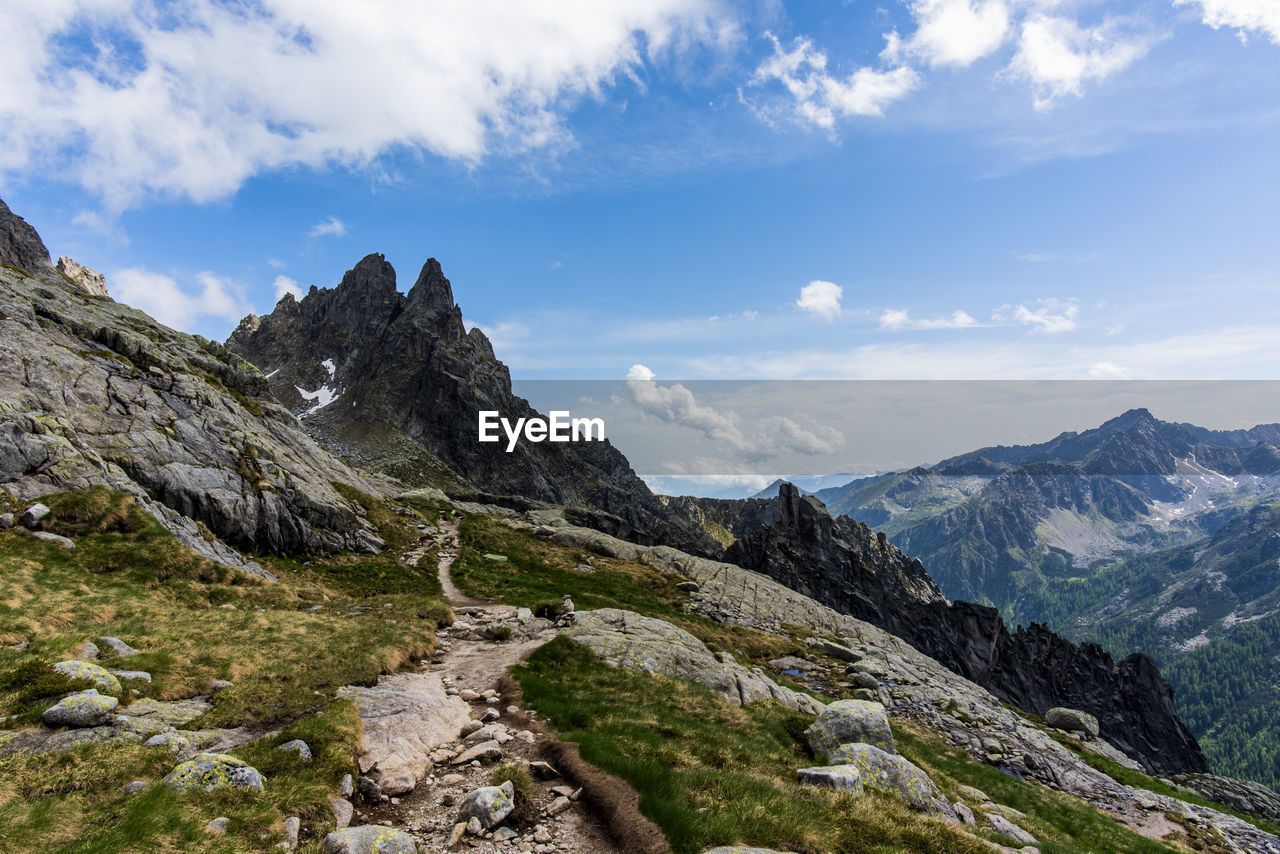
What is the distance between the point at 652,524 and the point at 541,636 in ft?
532

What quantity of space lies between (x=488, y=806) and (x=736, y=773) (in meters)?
7.09

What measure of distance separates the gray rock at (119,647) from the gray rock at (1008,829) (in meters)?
31.1

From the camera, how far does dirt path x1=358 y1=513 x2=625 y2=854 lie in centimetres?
1233

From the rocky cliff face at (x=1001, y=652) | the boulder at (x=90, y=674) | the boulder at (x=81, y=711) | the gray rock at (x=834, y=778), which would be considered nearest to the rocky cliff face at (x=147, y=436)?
the boulder at (x=90, y=674)


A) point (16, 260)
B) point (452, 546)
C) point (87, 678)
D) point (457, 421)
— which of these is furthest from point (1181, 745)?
point (16, 260)

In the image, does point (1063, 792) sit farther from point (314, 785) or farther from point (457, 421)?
point (457, 421)

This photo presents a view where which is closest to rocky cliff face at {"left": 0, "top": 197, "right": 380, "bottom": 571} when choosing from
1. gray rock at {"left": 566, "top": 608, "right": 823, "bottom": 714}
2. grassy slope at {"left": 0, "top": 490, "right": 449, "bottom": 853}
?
grassy slope at {"left": 0, "top": 490, "right": 449, "bottom": 853}

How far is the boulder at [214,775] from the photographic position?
12.0 metres

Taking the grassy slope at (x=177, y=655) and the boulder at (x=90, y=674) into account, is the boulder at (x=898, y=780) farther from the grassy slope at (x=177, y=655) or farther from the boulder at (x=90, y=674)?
the boulder at (x=90, y=674)

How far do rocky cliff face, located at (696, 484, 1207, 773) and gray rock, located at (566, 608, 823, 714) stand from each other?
3662 inches

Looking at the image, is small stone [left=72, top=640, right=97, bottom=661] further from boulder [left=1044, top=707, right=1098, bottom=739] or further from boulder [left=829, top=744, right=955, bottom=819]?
boulder [left=1044, top=707, right=1098, bottom=739]

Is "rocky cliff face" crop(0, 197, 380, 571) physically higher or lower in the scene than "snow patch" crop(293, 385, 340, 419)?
lower

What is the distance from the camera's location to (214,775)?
40.4ft

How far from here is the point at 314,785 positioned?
13.1 m
